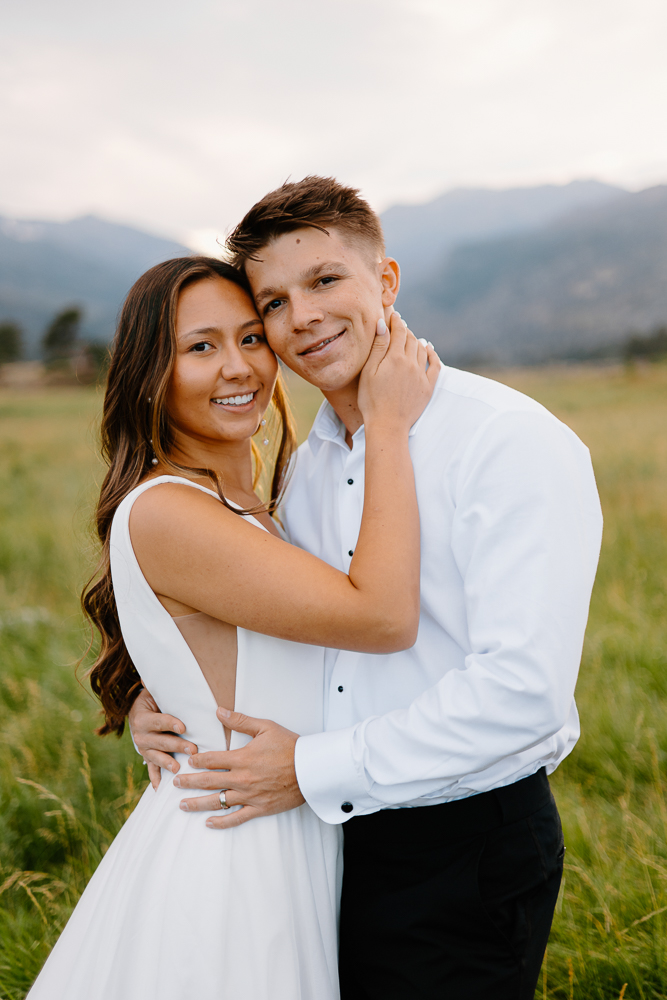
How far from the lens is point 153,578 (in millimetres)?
1853

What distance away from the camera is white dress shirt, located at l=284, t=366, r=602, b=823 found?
159 centimetres

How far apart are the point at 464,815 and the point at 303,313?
1.52m

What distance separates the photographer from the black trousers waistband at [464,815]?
1799 millimetres

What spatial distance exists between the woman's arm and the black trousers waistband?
0.47m

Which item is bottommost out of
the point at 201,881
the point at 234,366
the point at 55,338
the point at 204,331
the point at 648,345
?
the point at 201,881

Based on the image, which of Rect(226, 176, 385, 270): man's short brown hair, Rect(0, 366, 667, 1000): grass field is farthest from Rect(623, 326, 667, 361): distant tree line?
Rect(226, 176, 385, 270): man's short brown hair

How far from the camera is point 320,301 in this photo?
6.81ft

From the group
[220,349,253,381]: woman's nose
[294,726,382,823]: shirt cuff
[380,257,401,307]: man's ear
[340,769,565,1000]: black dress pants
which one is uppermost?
[380,257,401,307]: man's ear

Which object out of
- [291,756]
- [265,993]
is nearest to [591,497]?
[291,756]

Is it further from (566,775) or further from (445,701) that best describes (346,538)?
(566,775)

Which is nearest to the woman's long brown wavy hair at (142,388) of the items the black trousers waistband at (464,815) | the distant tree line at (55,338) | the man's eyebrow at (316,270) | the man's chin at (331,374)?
the man's eyebrow at (316,270)

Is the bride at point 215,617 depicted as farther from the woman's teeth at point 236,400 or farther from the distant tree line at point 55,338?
the distant tree line at point 55,338

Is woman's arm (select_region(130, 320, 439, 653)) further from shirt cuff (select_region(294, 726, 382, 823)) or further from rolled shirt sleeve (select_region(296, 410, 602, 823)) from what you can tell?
shirt cuff (select_region(294, 726, 382, 823))

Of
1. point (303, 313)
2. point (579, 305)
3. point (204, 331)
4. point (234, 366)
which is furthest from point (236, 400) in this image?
point (579, 305)
